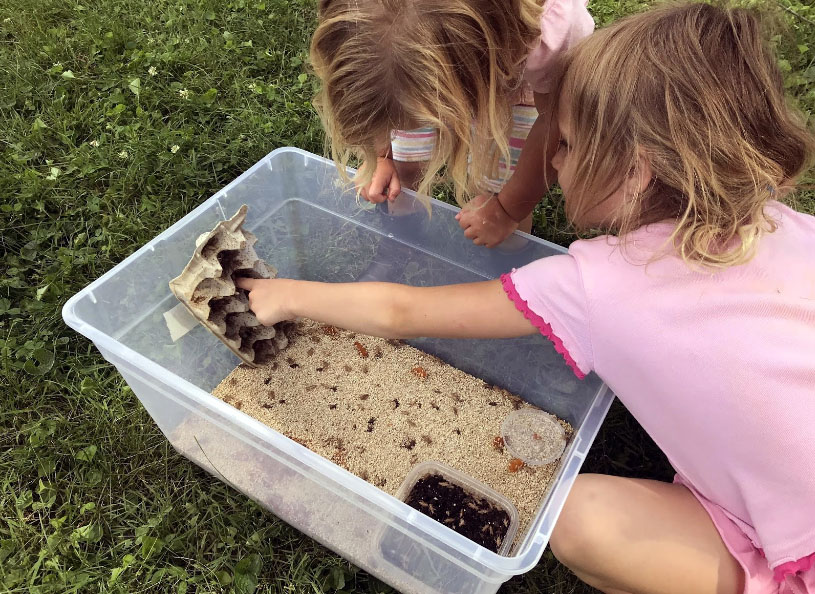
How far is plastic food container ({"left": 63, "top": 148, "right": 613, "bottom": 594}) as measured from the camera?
886 millimetres

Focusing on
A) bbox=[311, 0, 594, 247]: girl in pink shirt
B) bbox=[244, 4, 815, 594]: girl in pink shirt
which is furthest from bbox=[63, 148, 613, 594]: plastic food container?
bbox=[311, 0, 594, 247]: girl in pink shirt

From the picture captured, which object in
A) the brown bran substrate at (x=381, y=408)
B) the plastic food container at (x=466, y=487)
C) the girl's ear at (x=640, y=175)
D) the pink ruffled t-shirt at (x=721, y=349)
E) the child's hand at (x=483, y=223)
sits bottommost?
the brown bran substrate at (x=381, y=408)

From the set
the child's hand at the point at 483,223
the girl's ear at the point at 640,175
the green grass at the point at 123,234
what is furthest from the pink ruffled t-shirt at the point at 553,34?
the green grass at the point at 123,234

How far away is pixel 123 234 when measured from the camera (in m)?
1.50

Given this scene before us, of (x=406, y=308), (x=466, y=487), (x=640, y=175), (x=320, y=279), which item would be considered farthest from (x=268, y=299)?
(x=640, y=175)

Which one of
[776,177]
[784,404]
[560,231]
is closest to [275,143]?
[560,231]

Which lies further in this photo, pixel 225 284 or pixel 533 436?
pixel 533 436

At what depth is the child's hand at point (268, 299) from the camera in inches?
44.8

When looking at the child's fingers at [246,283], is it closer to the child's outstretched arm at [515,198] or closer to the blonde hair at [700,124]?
the child's outstretched arm at [515,198]

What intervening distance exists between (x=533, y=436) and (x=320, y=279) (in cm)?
62

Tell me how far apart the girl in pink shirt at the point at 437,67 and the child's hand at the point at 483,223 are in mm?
127

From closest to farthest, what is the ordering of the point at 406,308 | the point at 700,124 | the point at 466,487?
1. the point at 700,124
2. the point at 406,308
3. the point at 466,487

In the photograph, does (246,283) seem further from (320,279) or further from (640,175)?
(640,175)

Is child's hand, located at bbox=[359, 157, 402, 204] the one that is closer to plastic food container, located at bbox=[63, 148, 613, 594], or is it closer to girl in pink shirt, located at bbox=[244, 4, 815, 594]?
plastic food container, located at bbox=[63, 148, 613, 594]
